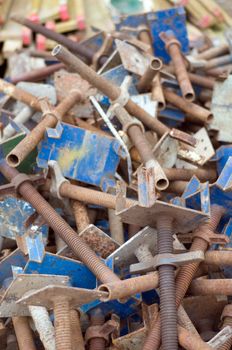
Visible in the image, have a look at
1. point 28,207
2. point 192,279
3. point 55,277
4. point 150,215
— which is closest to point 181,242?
point 192,279

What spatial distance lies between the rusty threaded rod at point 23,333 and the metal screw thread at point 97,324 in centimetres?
33

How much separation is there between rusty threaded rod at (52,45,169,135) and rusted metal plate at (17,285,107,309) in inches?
66.0

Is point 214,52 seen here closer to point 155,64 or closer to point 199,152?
point 155,64

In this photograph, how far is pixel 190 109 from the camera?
4.12m

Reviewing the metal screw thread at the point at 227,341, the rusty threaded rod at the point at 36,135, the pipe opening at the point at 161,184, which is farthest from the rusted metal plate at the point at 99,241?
the metal screw thread at the point at 227,341

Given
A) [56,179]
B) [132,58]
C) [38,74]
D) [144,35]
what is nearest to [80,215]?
[56,179]

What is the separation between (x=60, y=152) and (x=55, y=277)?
1.04 m

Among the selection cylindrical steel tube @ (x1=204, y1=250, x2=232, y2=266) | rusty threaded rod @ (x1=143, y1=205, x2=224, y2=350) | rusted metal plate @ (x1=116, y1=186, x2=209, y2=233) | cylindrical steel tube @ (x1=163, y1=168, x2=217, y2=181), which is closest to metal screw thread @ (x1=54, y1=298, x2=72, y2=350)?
rusty threaded rod @ (x1=143, y1=205, x2=224, y2=350)

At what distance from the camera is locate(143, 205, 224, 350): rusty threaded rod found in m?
2.70

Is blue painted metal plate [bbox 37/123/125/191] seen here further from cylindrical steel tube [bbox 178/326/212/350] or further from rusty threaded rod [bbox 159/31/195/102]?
cylindrical steel tube [bbox 178/326/212/350]

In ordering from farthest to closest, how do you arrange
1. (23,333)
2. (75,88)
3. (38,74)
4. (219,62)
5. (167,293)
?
(219,62), (38,74), (75,88), (23,333), (167,293)

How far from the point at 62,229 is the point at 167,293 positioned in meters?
0.80

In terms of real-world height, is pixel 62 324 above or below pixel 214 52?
below

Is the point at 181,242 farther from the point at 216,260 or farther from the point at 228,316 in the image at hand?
the point at 228,316
